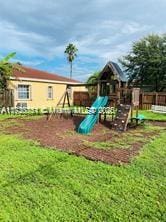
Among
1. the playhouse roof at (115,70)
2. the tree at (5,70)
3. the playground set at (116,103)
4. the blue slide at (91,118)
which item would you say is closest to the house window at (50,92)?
the tree at (5,70)

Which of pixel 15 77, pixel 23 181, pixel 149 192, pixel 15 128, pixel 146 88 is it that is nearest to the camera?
pixel 149 192

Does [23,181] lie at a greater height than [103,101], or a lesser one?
lesser

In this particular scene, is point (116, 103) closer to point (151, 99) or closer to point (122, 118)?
point (122, 118)

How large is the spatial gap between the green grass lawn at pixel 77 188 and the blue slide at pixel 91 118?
409cm

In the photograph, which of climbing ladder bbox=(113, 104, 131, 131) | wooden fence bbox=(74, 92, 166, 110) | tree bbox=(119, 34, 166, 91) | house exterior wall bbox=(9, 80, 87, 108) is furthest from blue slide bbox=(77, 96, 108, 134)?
tree bbox=(119, 34, 166, 91)

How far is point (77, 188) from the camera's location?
16.7 feet

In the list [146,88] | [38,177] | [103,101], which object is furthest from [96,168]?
[146,88]

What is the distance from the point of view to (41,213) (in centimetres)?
420

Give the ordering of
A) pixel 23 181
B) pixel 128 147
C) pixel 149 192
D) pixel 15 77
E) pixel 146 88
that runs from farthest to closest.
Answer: pixel 146 88, pixel 15 77, pixel 128 147, pixel 23 181, pixel 149 192

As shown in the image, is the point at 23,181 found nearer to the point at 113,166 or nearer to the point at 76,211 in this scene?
the point at 76,211

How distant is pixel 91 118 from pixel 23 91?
1095 cm

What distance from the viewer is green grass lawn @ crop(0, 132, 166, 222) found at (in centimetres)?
421

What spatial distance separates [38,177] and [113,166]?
6.12ft

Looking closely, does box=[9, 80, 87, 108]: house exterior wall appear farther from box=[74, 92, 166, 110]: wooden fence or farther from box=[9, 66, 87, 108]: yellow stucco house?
box=[74, 92, 166, 110]: wooden fence
